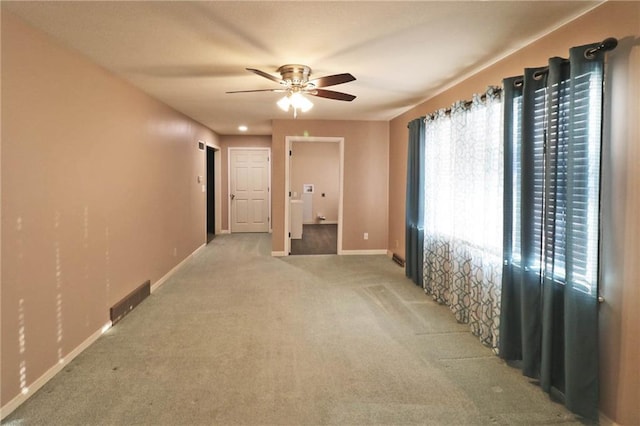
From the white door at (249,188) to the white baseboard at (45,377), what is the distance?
546 centimetres

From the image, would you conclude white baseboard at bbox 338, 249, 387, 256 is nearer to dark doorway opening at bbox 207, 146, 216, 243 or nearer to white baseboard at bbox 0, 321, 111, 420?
dark doorway opening at bbox 207, 146, 216, 243

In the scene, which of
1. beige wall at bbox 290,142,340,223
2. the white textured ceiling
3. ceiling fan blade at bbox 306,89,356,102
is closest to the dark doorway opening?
beige wall at bbox 290,142,340,223

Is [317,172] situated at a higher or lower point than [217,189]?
higher

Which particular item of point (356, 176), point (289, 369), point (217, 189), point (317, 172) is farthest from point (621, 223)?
point (317, 172)

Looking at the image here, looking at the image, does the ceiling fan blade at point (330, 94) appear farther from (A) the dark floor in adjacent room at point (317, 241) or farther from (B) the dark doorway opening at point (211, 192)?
(B) the dark doorway opening at point (211, 192)

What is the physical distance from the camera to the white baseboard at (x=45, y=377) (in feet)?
6.84

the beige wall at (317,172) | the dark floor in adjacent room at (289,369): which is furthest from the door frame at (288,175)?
the beige wall at (317,172)

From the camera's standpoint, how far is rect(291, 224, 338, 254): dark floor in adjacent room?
6676 mm

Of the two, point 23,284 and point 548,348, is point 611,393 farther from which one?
point 23,284

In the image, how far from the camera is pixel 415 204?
181 inches

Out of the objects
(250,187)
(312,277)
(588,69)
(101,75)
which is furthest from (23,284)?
(250,187)

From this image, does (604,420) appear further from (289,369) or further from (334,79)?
(334,79)

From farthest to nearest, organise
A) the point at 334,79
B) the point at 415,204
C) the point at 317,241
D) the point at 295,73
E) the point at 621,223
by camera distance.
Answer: the point at 317,241 → the point at 415,204 → the point at 295,73 → the point at 334,79 → the point at 621,223

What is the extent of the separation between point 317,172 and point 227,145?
2.71 metres
